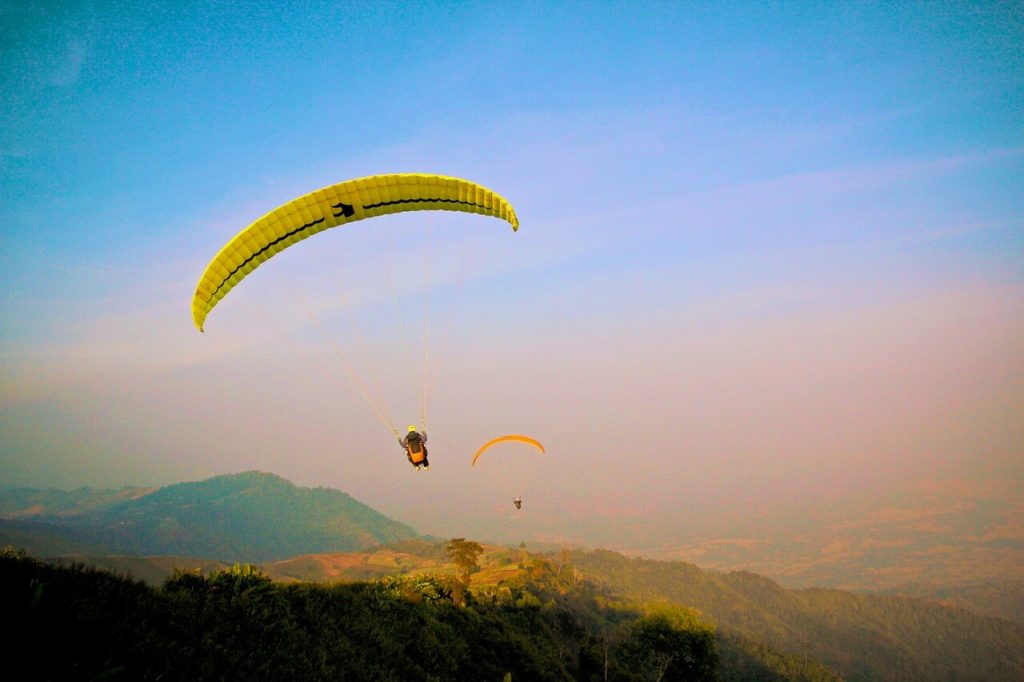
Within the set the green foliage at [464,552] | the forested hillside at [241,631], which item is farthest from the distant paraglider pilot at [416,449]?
the green foliage at [464,552]

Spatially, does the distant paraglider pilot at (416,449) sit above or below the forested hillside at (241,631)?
above

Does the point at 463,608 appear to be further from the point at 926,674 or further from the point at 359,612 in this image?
the point at 926,674

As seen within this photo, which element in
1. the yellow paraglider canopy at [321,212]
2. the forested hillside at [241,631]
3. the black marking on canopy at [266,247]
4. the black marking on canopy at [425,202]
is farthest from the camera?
the black marking on canopy at [425,202]

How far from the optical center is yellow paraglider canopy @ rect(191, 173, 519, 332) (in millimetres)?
18156

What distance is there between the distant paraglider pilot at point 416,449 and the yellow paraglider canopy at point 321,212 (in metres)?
8.95

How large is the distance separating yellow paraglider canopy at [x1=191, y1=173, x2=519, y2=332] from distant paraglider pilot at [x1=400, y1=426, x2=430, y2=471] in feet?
29.4

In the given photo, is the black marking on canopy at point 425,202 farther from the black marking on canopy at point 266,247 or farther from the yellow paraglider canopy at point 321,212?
the black marking on canopy at point 266,247

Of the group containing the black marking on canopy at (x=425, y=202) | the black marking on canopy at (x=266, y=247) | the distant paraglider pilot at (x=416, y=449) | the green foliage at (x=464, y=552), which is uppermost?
the black marking on canopy at (x=425, y=202)

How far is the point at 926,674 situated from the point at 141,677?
884ft

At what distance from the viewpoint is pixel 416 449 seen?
62.3 ft

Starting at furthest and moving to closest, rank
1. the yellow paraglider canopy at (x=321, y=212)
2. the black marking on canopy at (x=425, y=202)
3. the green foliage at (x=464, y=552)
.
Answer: the green foliage at (x=464, y=552) < the black marking on canopy at (x=425, y=202) < the yellow paraglider canopy at (x=321, y=212)

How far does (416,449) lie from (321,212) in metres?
9.81

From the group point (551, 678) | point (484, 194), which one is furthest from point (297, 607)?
point (484, 194)

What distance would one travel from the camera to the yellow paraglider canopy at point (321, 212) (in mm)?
18156
